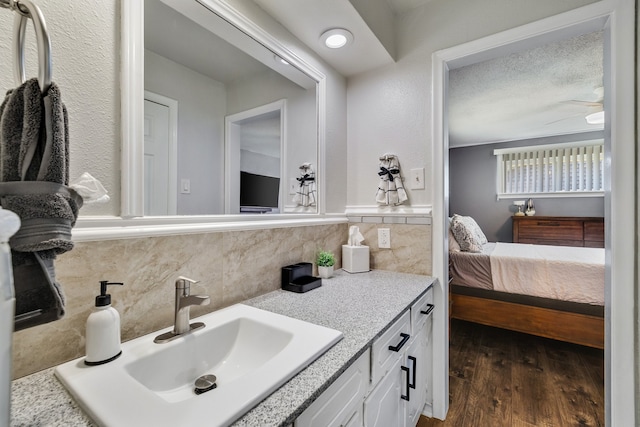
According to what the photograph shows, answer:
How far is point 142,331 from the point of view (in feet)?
2.68

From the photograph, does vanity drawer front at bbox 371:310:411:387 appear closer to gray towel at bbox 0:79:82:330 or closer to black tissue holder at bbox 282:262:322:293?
black tissue holder at bbox 282:262:322:293

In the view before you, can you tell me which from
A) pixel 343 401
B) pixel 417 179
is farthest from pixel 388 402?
pixel 417 179

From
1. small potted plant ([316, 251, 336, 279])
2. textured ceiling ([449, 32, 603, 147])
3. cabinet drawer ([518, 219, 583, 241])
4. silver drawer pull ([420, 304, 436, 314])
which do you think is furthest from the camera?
cabinet drawer ([518, 219, 583, 241])

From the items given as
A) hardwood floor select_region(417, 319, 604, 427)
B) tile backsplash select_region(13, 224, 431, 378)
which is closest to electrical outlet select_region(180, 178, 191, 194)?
tile backsplash select_region(13, 224, 431, 378)

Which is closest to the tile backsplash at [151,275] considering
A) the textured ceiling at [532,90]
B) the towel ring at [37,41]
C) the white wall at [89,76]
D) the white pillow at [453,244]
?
the white wall at [89,76]

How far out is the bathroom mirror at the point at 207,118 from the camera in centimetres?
87

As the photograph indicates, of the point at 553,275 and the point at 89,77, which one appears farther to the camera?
the point at 553,275

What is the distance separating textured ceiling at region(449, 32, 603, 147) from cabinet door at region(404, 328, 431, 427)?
234 centimetres

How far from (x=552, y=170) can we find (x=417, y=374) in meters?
4.83

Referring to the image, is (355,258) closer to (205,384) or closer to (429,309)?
(429,309)

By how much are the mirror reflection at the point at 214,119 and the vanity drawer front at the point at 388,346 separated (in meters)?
0.74

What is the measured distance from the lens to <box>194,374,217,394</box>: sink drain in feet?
2.45

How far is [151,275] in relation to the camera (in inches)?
33.1

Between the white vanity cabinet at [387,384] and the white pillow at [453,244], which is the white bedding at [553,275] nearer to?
the white pillow at [453,244]
